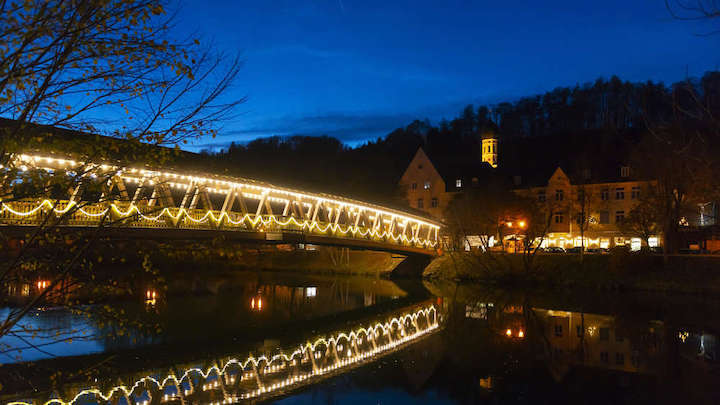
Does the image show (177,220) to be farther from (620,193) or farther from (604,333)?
(620,193)

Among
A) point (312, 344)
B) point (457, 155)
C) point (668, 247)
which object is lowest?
point (312, 344)

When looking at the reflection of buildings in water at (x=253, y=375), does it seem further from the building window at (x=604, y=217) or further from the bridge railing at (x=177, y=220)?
the building window at (x=604, y=217)

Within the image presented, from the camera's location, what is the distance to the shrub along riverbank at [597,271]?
36.5m

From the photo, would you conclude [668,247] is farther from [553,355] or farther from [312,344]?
[312,344]

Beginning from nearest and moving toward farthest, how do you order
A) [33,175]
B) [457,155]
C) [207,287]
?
[33,175] < [207,287] < [457,155]

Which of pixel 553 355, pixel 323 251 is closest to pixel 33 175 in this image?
pixel 553 355

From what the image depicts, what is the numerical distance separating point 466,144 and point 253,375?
88.9 metres

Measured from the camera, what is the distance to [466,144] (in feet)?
331

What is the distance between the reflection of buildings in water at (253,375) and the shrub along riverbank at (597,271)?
21.5m

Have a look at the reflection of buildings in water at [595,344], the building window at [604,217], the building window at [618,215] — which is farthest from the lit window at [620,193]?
the reflection of buildings in water at [595,344]

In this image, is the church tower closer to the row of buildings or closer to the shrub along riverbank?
the row of buildings

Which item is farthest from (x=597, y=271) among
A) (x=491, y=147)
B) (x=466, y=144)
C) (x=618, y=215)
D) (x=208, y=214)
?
(x=466, y=144)

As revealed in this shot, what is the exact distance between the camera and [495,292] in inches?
1517

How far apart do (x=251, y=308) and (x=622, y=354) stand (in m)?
17.1
